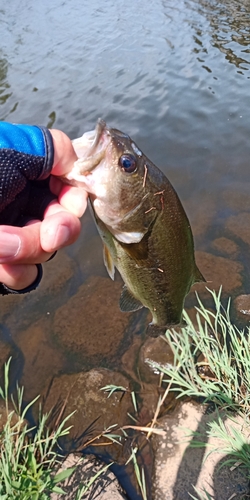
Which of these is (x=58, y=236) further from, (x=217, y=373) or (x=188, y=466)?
(x=188, y=466)

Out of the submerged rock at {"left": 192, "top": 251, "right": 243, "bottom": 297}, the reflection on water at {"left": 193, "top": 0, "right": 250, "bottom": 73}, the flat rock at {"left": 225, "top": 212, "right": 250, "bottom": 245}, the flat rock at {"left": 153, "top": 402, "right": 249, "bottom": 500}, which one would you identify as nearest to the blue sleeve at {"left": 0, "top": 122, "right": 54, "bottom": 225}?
the flat rock at {"left": 153, "top": 402, "right": 249, "bottom": 500}

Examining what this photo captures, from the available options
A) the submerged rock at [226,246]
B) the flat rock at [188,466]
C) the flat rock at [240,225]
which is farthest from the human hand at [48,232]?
the flat rock at [240,225]

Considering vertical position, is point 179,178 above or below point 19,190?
below

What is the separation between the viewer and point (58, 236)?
1774mm

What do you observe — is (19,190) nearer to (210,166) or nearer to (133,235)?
(133,235)

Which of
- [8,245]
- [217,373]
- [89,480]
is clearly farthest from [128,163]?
[89,480]

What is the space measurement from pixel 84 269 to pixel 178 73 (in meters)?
7.67

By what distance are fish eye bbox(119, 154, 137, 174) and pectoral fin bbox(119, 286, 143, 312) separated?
0.84m

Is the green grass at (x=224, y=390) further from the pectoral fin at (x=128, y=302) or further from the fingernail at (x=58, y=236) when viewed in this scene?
the fingernail at (x=58, y=236)

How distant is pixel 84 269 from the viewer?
620 centimetres

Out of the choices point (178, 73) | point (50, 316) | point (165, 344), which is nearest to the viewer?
point (165, 344)

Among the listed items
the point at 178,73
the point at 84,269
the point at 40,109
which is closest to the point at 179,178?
the point at 84,269

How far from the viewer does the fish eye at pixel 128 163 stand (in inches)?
81.7

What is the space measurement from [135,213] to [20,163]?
65 cm
